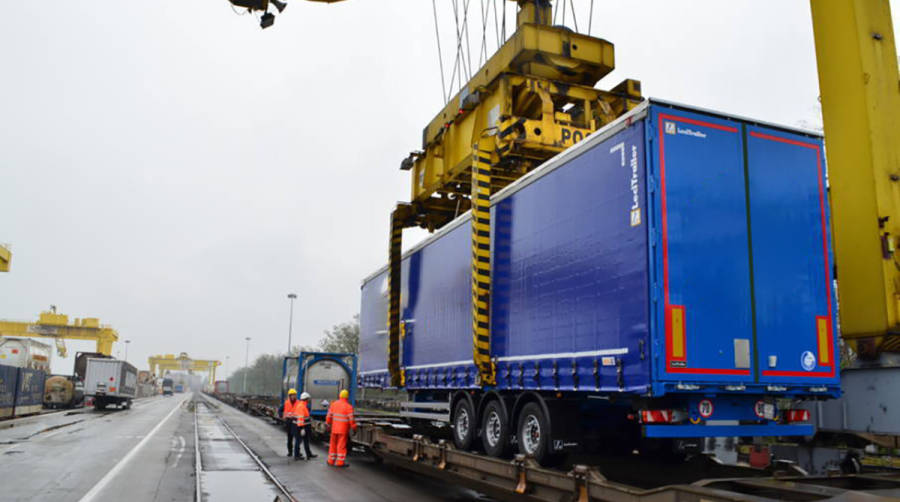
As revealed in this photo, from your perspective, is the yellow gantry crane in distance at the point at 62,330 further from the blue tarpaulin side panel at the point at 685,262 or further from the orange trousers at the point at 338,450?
the blue tarpaulin side panel at the point at 685,262

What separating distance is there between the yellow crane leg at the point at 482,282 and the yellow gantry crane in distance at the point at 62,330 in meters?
59.5

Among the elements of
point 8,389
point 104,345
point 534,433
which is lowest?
point 8,389

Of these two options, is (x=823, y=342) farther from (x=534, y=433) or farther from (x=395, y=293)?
(x=395, y=293)

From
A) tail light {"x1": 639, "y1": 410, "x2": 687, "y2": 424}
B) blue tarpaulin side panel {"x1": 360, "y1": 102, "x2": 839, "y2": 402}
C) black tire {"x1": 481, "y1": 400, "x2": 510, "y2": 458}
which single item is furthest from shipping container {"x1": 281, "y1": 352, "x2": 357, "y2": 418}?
tail light {"x1": 639, "y1": 410, "x2": 687, "y2": 424}

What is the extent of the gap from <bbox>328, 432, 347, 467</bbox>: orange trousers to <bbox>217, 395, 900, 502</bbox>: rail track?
3.45 feet

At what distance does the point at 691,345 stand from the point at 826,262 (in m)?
2.33

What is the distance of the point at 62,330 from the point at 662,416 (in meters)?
65.9

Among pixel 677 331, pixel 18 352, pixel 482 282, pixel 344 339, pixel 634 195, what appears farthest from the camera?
pixel 344 339

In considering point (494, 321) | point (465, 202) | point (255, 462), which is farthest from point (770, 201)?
point (255, 462)

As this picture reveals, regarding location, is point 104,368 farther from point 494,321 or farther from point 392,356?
point 494,321

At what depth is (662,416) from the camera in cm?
752

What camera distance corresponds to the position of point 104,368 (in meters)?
40.8

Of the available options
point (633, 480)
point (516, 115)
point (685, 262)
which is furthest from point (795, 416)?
point (516, 115)

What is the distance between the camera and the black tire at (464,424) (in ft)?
37.0
